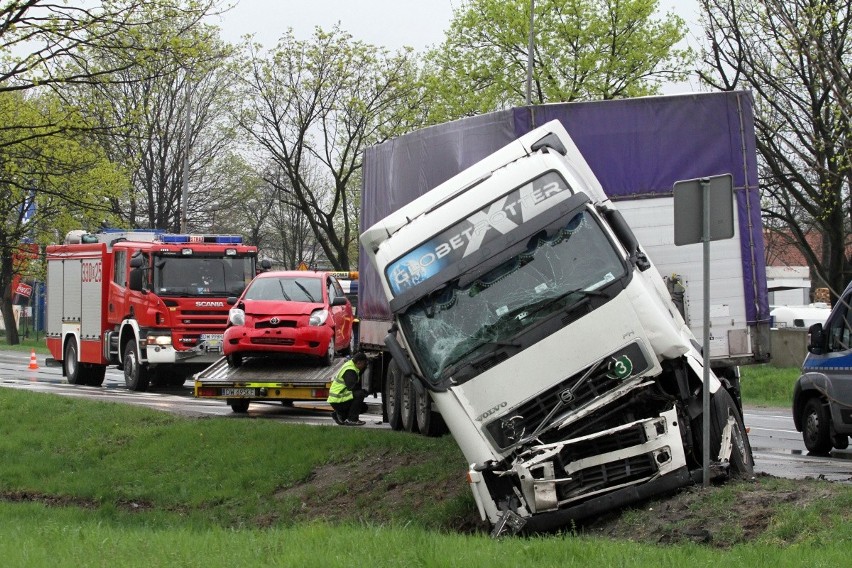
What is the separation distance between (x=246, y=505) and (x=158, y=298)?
11.2 m

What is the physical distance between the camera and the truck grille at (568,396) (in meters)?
10.1

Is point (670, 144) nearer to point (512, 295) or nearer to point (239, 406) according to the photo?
point (512, 295)

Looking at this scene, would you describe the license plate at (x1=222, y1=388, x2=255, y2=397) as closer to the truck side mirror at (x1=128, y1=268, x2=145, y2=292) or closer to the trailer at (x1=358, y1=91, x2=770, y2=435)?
the truck side mirror at (x1=128, y1=268, x2=145, y2=292)

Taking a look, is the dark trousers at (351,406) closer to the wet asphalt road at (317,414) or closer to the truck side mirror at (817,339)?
the wet asphalt road at (317,414)

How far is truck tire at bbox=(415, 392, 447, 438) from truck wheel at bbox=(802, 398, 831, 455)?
465 cm

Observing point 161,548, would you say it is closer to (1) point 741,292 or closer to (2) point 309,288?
(1) point 741,292

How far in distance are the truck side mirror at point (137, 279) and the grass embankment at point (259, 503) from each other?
3.05 m

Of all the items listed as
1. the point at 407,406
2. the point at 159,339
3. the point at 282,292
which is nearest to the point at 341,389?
the point at 407,406

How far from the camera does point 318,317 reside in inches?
812

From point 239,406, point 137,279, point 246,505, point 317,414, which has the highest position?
point 137,279

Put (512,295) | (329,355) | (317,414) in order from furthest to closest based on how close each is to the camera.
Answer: (317,414) < (329,355) < (512,295)

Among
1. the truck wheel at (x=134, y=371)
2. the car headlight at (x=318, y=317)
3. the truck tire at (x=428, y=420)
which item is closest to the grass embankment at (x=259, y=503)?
the truck tire at (x=428, y=420)

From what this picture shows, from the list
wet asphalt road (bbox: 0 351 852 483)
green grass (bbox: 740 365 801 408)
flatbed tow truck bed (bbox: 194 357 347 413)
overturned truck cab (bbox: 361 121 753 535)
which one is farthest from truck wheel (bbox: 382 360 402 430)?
green grass (bbox: 740 365 801 408)

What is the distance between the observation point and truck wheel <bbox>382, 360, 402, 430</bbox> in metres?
18.3
